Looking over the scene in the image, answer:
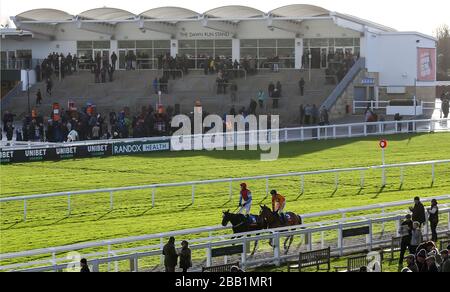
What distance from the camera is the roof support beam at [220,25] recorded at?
53.5 m

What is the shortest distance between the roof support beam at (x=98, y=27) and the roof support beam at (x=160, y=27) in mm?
2677

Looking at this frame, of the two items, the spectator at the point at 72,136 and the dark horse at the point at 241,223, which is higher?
the spectator at the point at 72,136

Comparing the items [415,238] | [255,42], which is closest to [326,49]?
[255,42]

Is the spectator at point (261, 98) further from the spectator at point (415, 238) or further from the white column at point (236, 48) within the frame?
the spectator at point (415, 238)

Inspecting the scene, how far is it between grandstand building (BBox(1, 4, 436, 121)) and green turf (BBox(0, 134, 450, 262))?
10902mm

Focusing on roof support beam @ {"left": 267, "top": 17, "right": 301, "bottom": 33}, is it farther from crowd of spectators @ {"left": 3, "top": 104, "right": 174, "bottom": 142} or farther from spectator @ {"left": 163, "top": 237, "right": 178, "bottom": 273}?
spectator @ {"left": 163, "top": 237, "right": 178, "bottom": 273}

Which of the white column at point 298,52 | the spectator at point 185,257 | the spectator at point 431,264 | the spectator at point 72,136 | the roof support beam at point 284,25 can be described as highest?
the roof support beam at point 284,25

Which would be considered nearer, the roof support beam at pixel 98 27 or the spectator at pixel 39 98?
the spectator at pixel 39 98

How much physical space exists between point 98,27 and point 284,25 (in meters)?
10.3

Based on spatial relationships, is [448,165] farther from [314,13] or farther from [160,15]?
[160,15]

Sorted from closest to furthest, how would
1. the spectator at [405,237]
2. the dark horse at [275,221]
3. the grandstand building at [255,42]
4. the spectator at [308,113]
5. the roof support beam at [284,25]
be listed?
the spectator at [405,237] < the dark horse at [275,221] < the spectator at [308,113] < the grandstand building at [255,42] < the roof support beam at [284,25]

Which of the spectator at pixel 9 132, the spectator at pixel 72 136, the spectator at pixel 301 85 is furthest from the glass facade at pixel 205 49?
the spectator at pixel 72 136

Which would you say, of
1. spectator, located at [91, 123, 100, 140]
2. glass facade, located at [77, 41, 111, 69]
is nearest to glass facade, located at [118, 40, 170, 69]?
glass facade, located at [77, 41, 111, 69]
